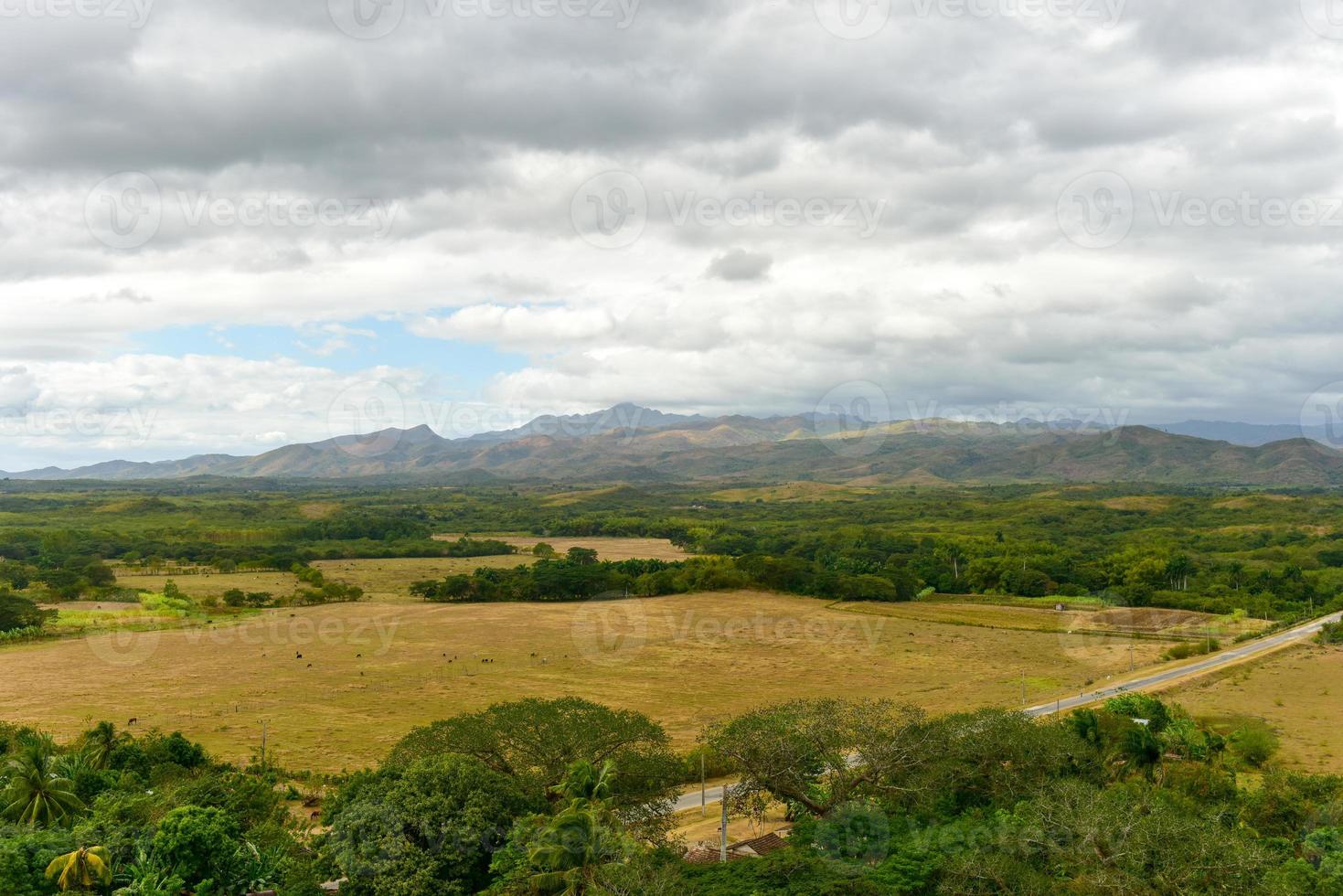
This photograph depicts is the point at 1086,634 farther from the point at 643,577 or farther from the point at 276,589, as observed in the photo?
the point at 276,589

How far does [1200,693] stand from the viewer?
56.6 meters

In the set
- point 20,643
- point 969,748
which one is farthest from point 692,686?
point 20,643

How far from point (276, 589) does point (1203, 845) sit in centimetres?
10580

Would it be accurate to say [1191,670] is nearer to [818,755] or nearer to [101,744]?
[818,755]

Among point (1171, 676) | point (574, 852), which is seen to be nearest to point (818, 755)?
point (574, 852)

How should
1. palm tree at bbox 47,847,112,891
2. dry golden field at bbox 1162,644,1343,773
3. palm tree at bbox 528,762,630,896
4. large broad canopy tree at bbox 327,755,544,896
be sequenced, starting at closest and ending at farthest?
palm tree at bbox 528,762,630,896 → palm tree at bbox 47,847,112,891 → large broad canopy tree at bbox 327,755,544,896 → dry golden field at bbox 1162,644,1343,773

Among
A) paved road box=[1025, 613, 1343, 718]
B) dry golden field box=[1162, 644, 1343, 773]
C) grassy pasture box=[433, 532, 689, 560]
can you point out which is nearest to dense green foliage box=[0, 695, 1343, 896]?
dry golden field box=[1162, 644, 1343, 773]

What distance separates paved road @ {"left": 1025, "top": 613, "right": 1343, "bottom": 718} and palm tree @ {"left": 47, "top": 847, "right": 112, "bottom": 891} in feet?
149

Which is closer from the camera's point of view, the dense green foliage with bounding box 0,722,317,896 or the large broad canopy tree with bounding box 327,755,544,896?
the dense green foliage with bounding box 0,722,317,896

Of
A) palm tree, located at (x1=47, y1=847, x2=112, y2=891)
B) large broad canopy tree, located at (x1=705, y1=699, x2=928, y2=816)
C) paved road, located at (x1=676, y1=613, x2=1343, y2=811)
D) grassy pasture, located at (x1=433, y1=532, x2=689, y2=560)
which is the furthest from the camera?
grassy pasture, located at (x1=433, y1=532, x2=689, y2=560)

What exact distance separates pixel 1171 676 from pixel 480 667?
5311 centimetres

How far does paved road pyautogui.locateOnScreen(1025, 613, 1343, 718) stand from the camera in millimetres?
52906

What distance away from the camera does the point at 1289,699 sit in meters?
55.1

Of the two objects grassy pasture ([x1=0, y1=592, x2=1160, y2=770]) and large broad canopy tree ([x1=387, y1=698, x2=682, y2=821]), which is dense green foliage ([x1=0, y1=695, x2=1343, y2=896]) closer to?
large broad canopy tree ([x1=387, y1=698, x2=682, y2=821])
